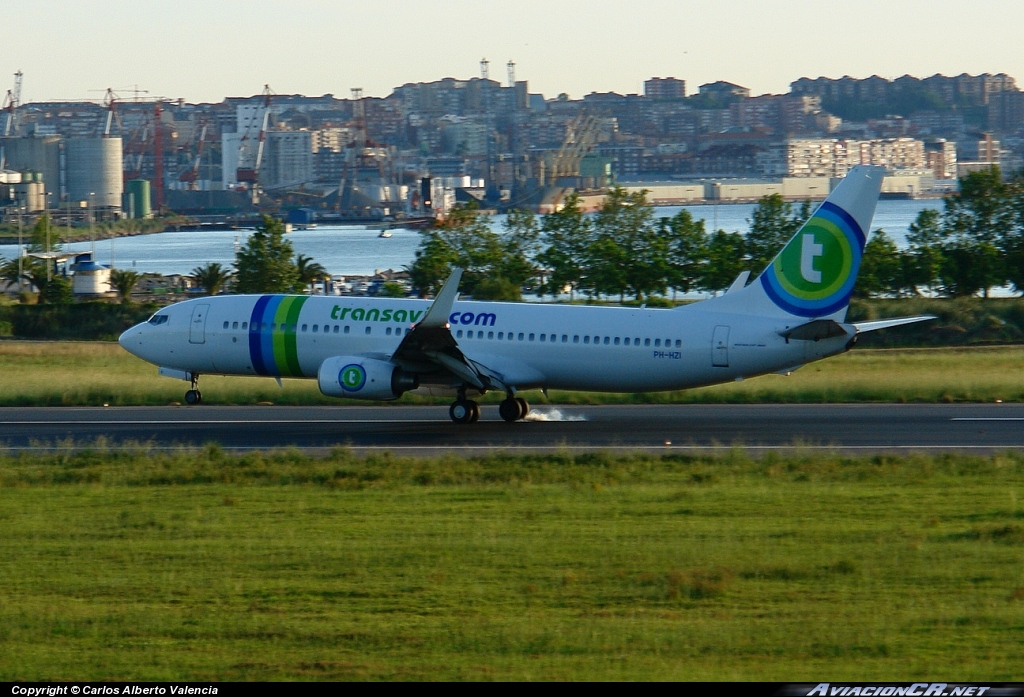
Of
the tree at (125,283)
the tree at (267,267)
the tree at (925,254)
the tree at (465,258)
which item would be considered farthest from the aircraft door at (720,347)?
the tree at (125,283)

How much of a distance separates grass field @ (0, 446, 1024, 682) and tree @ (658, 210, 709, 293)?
59440mm

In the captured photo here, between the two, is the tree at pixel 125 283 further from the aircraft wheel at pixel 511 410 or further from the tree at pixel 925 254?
the aircraft wheel at pixel 511 410

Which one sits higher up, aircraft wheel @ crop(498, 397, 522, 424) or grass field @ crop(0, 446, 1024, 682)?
Result: grass field @ crop(0, 446, 1024, 682)

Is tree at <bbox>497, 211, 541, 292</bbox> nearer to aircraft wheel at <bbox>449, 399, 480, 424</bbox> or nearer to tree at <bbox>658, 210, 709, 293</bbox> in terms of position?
tree at <bbox>658, 210, 709, 293</bbox>

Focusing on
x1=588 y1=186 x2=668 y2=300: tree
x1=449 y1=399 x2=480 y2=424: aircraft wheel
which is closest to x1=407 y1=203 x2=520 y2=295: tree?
x1=588 y1=186 x2=668 y2=300: tree

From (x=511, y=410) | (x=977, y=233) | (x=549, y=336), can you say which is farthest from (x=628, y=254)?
(x=549, y=336)

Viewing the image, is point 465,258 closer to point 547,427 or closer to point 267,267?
point 267,267

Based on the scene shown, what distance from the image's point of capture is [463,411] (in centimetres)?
3291

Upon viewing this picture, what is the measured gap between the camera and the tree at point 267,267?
81.6m

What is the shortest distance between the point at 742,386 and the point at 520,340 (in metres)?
10.8

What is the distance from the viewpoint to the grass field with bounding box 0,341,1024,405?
3847cm

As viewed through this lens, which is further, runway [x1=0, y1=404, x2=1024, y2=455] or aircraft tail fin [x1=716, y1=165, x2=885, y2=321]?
aircraft tail fin [x1=716, y1=165, x2=885, y2=321]

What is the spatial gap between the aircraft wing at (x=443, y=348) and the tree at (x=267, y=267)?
162ft
